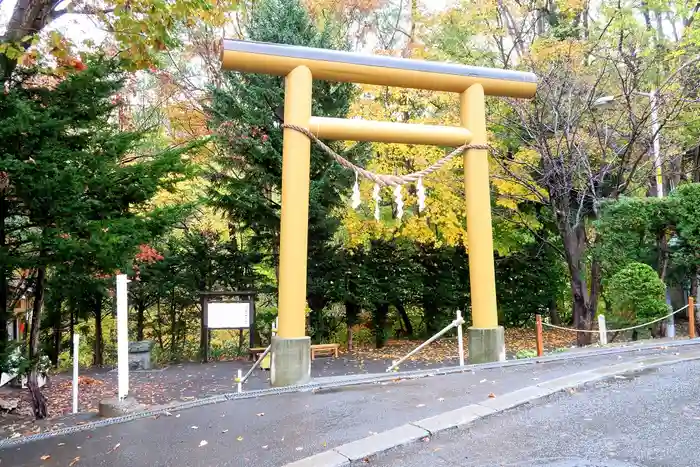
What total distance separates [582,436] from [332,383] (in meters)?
3.51

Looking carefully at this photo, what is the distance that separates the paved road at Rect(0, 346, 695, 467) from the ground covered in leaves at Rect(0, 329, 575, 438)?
1.15 meters

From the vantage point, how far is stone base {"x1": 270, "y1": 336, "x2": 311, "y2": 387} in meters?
7.07

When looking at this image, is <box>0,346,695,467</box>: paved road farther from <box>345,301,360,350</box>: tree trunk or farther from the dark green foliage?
the dark green foliage

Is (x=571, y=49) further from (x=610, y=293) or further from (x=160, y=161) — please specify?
(x=160, y=161)

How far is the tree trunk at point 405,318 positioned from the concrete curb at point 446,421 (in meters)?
9.52

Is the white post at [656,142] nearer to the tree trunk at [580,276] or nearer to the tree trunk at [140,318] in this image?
the tree trunk at [580,276]

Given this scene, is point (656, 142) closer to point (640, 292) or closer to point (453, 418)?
point (640, 292)

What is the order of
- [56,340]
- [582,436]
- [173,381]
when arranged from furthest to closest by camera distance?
[56,340], [173,381], [582,436]

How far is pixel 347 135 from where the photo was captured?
25.6 feet

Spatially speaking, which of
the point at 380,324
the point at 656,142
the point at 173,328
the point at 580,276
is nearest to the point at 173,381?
the point at 173,328

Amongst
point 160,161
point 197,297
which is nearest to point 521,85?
point 160,161

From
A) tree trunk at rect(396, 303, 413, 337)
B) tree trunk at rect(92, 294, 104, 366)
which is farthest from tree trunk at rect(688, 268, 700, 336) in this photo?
tree trunk at rect(92, 294, 104, 366)

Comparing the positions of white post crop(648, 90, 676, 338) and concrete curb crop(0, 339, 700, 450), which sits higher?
white post crop(648, 90, 676, 338)

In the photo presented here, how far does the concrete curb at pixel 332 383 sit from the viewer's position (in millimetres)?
5320
